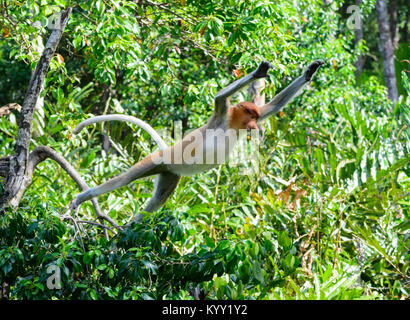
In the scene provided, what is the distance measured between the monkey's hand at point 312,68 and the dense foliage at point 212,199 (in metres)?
0.64

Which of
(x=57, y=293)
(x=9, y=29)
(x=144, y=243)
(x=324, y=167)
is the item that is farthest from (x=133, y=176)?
(x=324, y=167)

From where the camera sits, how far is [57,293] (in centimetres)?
261

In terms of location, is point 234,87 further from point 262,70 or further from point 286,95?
point 286,95

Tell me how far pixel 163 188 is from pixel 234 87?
106 cm

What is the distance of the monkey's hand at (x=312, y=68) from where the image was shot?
120 inches

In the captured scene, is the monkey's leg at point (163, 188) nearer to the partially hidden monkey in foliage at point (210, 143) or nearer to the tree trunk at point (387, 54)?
the partially hidden monkey in foliage at point (210, 143)

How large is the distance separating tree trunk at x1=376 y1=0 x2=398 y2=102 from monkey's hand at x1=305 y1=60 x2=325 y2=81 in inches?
377

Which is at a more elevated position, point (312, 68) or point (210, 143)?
point (312, 68)

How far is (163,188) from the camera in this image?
3.80 m

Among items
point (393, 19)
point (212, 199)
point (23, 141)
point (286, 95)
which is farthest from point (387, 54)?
point (23, 141)

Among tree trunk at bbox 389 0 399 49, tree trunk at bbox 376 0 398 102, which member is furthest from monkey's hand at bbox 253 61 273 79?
tree trunk at bbox 389 0 399 49

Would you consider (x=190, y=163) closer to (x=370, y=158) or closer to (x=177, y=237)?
(x=177, y=237)

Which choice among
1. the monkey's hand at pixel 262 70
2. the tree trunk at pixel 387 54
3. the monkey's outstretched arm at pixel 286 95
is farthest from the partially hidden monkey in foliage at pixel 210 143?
the tree trunk at pixel 387 54

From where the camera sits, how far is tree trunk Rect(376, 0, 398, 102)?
12125 mm
